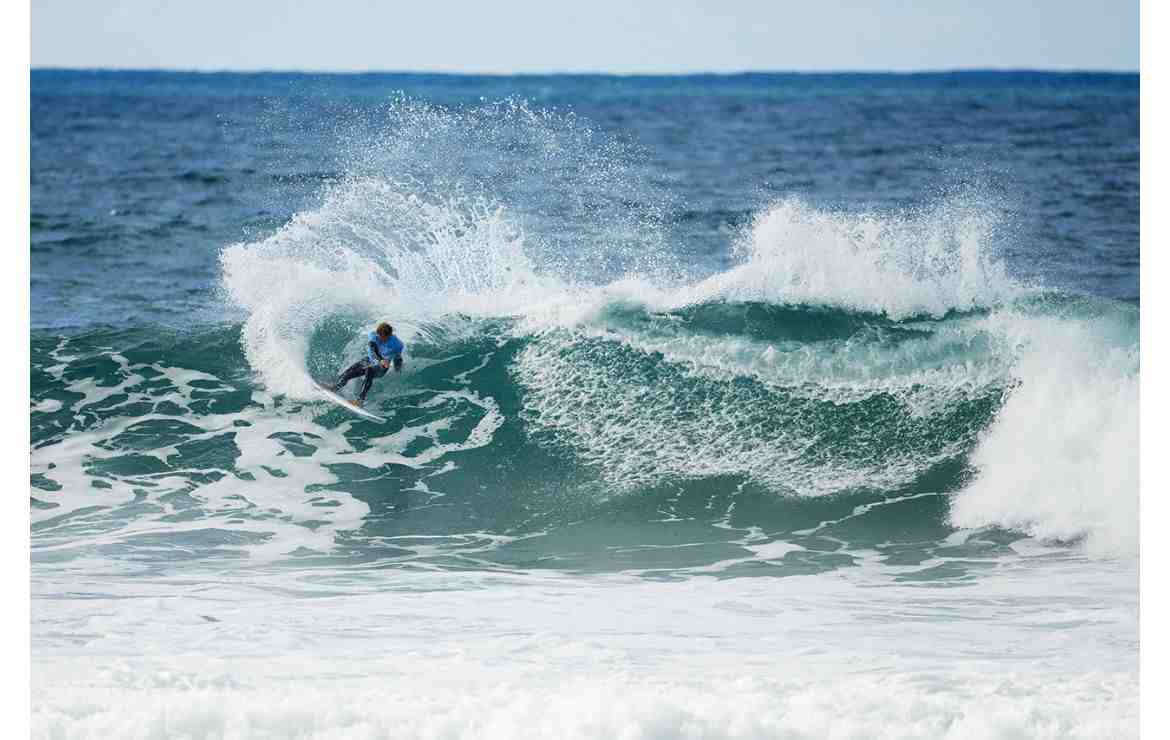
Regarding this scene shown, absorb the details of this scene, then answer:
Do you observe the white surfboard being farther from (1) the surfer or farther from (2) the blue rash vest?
(2) the blue rash vest

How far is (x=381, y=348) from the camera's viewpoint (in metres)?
7.77

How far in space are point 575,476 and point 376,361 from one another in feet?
5.01

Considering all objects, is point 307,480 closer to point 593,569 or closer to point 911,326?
point 593,569

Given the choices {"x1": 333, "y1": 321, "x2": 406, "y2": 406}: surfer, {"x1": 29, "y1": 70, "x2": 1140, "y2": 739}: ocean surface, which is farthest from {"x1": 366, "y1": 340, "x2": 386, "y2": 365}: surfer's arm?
{"x1": 29, "y1": 70, "x2": 1140, "y2": 739}: ocean surface

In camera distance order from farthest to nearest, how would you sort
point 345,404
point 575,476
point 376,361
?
point 376,361
point 345,404
point 575,476

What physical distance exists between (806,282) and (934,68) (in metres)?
2.27

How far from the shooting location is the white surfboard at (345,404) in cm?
770

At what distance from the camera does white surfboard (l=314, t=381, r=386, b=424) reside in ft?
25.3

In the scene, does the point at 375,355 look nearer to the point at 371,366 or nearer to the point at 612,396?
the point at 371,366

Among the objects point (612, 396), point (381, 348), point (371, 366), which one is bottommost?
point (612, 396)

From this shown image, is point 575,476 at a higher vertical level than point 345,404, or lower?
lower

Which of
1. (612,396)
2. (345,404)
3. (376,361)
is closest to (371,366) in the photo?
(376,361)

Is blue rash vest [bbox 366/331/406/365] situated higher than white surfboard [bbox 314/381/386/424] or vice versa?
blue rash vest [bbox 366/331/406/365]
